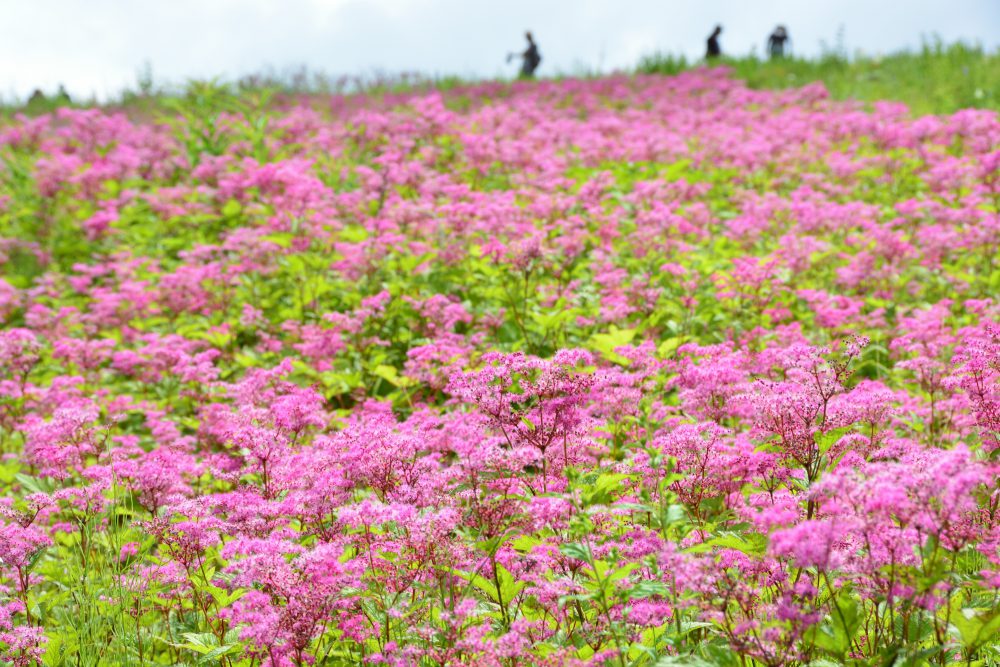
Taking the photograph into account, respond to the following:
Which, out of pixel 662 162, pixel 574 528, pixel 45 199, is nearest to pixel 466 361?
pixel 574 528

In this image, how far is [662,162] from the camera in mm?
13969

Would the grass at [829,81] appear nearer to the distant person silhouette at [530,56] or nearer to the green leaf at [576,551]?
the distant person silhouette at [530,56]

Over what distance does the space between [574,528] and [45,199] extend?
13009 mm

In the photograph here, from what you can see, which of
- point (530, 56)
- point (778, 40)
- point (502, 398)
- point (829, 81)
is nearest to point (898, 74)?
point (829, 81)

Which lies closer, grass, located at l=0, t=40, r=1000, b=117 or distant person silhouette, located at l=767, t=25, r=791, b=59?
grass, located at l=0, t=40, r=1000, b=117

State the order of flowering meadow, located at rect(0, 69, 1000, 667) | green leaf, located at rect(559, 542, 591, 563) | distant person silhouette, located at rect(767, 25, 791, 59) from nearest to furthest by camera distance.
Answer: green leaf, located at rect(559, 542, 591, 563), flowering meadow, located at rect(0, 69, 1000, 667), distant person silhouette, located at rect(767, 25, 791, 59)

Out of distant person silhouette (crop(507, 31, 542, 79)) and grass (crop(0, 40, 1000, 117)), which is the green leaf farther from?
distant person silhouette (crop(507, 31, 542, 79))

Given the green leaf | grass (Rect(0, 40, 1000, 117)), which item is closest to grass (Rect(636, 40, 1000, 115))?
grass (Rect(0, 40, 1000, 117))

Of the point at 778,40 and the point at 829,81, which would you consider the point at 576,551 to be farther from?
the point at 778,40

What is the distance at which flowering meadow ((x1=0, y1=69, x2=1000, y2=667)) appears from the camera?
3.52m

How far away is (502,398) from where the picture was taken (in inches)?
174

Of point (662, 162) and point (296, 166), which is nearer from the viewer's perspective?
point (296, 166)

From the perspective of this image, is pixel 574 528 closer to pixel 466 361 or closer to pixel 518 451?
pixel 518 451

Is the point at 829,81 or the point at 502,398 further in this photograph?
the point at 829,81
